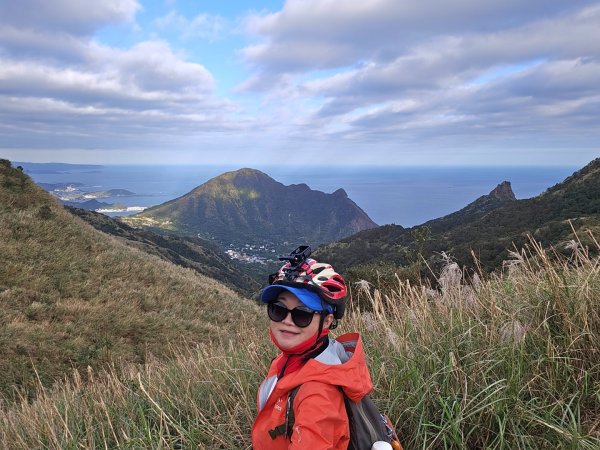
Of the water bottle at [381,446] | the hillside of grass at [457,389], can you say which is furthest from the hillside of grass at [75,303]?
the water bottle at [381,446]

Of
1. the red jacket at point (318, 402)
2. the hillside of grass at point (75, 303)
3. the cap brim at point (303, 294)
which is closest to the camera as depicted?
the red jacket at point (318, 402)

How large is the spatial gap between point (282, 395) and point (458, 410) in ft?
3.42

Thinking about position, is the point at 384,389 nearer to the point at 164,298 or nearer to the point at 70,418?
the point at 70,418

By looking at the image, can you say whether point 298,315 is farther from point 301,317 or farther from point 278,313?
point 278,313

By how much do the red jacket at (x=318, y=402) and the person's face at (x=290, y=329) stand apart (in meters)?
0.15

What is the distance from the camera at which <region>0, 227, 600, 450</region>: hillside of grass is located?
2.32m

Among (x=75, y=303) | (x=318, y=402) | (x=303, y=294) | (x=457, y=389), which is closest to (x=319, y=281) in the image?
(x=303, y=294)

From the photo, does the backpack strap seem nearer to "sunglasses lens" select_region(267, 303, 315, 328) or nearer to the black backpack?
the black backpack

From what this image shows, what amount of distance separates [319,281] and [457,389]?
45.8 inches

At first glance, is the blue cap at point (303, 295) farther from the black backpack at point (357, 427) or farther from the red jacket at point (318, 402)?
the black backpack at point (357, 427)

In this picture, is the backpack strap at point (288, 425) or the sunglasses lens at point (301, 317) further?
the sunglasses lens at point (301, 317)

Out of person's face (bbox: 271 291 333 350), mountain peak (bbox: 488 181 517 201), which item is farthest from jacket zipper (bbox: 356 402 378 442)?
mountain peak (bbox: 488 181 517 201)

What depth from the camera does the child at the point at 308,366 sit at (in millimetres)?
1952

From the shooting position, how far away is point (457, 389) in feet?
8.44
